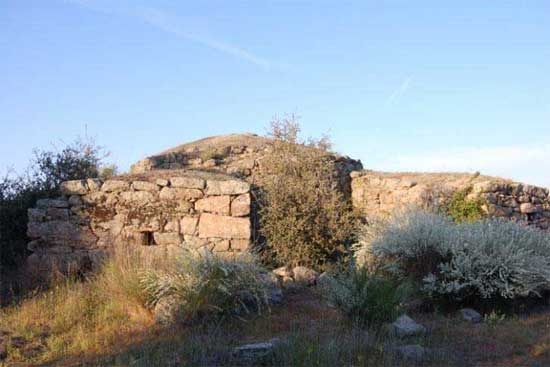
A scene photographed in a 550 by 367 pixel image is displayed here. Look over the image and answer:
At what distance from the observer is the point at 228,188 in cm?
1092

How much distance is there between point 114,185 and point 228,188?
6.77 ft

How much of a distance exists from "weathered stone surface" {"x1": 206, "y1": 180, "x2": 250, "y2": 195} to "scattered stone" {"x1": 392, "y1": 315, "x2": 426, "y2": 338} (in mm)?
4534

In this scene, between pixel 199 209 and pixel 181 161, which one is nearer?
pixel 199 209

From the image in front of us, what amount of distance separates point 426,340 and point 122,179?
21.4 ft

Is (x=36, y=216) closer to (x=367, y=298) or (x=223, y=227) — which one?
(x=223, y=227)

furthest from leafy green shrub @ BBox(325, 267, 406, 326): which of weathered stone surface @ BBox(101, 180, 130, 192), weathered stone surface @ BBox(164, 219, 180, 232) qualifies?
weathered stone surface @ BBox(101, 180, 130, 192)

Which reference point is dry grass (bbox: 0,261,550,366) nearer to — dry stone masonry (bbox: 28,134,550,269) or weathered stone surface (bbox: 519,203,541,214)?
dry stone masonry (bbox: 28,134,550,269)

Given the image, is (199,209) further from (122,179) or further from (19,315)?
(19,315)

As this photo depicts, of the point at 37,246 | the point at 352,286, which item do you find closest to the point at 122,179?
the point at 37,246

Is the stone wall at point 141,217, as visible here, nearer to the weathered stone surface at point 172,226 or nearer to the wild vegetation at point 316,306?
the weathered stone surface at point 172,226

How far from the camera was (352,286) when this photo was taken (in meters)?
7.14

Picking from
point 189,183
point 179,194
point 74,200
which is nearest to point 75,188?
point 74,200

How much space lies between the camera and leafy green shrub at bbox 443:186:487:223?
41.2 ft

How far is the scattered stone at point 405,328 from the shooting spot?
6809mm
